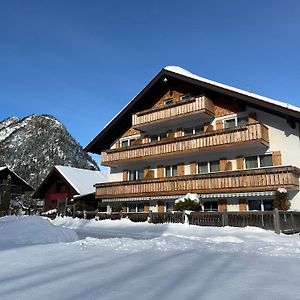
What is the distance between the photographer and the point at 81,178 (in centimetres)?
4284

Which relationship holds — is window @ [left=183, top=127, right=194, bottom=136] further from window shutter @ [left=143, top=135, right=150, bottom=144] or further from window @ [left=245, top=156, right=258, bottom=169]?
window @ [left=245, top=156, right=258, bottom=169]

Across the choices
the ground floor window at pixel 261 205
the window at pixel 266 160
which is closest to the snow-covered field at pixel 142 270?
the ground floor window at pixel 261 205

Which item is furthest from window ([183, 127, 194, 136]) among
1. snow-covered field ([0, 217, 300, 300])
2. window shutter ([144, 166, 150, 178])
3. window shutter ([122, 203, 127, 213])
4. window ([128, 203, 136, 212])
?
snow-covered field ([0, 217, 300, 300])

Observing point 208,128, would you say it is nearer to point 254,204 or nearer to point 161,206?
point 254,204

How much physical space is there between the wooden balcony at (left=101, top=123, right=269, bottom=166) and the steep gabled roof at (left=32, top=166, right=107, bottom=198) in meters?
10.5

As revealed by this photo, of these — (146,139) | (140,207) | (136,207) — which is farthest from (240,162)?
(136,207)

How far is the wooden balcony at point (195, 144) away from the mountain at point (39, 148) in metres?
109

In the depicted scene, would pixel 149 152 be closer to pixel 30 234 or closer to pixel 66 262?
pixel 30 234

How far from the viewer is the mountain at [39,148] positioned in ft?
491

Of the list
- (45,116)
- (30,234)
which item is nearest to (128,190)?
(30,234)

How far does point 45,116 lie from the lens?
7751 inches

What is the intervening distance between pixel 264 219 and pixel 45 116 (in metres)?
192

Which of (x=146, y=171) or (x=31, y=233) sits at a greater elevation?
(x=146, y=171)

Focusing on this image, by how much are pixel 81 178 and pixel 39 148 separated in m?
130
